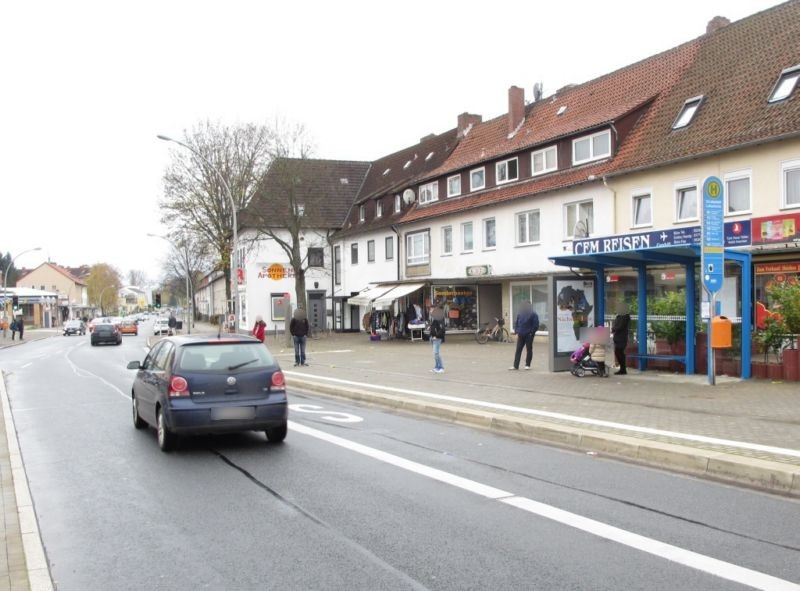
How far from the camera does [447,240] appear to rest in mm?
36125

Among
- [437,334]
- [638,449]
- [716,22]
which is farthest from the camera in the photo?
[716,22]

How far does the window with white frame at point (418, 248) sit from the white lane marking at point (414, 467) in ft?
90.2

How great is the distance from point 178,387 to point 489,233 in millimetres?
25091

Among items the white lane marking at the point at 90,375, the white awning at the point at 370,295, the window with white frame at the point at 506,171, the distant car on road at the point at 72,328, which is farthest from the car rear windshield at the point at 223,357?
the distant car on road at the point at 72,328

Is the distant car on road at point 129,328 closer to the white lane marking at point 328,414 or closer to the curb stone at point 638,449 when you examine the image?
the white lane marking at point 328,414

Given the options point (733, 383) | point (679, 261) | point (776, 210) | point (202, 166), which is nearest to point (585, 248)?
point (679, 261)

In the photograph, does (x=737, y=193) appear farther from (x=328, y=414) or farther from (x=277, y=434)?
(x=277, y=434)

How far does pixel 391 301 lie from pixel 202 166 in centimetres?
1470

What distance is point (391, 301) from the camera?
35.8m

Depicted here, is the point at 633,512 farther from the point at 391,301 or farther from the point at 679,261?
the point at 391,301

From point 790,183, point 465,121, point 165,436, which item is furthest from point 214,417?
point 465,121

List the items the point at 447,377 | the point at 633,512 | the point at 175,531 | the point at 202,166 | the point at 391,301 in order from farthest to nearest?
the point at 202,166
the point at 391,301
the point at 447,377
the point at 633,512
the point at 175,531

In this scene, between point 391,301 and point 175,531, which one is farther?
point 391,301

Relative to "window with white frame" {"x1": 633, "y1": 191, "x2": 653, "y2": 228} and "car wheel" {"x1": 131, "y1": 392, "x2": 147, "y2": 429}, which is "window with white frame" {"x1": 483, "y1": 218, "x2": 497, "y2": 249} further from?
"car wheel" {"x1": 131, "y1": 392, "x2": 147, "y2": 429}
